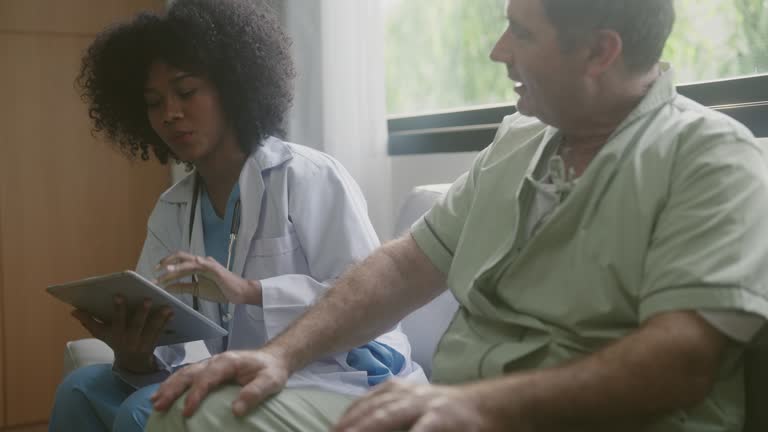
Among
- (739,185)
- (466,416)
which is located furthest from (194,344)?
(739,185)

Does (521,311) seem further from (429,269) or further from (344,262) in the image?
(344,262)

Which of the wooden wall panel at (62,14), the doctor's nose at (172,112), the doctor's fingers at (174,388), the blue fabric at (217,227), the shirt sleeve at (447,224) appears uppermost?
the wooden wall panel at (62,14)

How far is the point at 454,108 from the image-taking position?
8.64 feet

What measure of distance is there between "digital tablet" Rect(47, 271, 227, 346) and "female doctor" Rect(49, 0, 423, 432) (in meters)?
0.03

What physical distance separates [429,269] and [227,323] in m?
0.59

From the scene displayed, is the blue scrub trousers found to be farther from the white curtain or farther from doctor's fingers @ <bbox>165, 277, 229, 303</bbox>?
the white curtain

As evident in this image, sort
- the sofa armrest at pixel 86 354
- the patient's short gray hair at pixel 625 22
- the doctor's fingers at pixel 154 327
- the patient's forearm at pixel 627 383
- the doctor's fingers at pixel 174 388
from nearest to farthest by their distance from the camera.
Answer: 1. the patient's forearm at pixel 627 383
2. the patient's short gray hair at pixel 625 22
3. the doctor's fingers at pixel 174 388
4. the doctor's fingers at pixel 154 327
5. the sofa armrest at pixel 86 354

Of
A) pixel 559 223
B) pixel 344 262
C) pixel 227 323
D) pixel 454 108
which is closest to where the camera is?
pixel 559 223

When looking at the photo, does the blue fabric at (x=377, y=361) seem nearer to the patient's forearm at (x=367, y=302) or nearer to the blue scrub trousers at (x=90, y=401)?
the patient's forearm at (x=367, y=302)

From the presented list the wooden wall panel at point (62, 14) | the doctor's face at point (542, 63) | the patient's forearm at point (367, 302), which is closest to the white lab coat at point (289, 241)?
the patient's forearm at point (367, 302)

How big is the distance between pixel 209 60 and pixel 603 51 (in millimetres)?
1026

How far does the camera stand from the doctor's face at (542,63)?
3.68 feet

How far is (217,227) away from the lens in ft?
6.10

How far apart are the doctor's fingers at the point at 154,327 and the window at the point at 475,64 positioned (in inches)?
41.0
